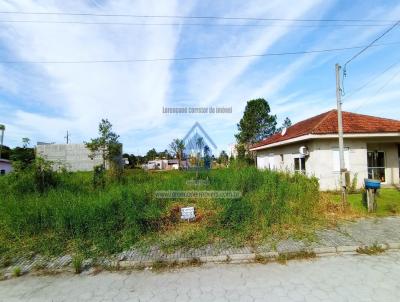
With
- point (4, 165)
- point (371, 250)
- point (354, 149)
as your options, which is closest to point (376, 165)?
point (354, 149)

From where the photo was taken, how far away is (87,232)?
17.8 ft

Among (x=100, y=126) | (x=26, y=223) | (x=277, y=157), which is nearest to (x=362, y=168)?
(x=277, y=157)

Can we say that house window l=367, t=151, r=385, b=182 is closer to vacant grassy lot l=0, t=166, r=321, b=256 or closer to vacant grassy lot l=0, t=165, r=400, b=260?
vacant grassy lot l=0, t=165, r=400, b=260

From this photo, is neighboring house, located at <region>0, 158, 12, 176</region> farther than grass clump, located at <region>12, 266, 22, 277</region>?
Yes

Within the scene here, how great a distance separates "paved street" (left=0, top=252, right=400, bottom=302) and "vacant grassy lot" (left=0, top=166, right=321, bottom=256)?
2.96ft

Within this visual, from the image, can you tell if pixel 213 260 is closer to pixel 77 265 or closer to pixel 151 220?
pixel 151 220

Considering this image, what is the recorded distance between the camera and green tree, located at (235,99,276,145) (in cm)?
3344

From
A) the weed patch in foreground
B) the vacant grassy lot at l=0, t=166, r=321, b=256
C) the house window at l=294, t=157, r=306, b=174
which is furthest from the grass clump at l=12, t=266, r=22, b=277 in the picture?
the house window at l=294, t=157, r=306, b=174

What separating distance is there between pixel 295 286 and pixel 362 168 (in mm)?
11758

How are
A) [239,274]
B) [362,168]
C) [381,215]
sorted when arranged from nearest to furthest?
[239,274]
[381,215]
[362,168]

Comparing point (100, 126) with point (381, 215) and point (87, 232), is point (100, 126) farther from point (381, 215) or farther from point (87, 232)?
point (381, 215)

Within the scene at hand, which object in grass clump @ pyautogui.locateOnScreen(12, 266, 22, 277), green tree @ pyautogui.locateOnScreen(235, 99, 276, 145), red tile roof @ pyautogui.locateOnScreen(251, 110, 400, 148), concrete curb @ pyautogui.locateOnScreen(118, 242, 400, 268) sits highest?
green tree @ pyautogui.locateOnScreen(235, 99, 276, 145)

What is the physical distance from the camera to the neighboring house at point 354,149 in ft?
41.3

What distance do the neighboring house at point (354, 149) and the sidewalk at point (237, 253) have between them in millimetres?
7615
